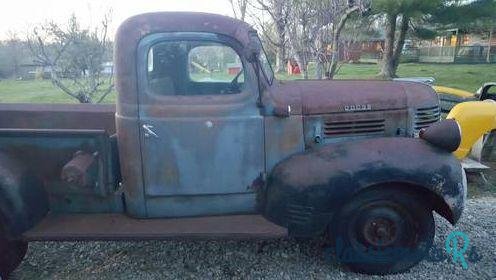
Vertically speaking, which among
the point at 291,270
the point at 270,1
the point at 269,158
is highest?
the point at 270,1

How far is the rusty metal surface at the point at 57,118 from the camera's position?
4.23 metres

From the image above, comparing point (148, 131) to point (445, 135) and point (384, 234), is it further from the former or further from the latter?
point (445, 135)

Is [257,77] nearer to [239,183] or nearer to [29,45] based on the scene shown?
[239,183]

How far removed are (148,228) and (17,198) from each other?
3.20ft

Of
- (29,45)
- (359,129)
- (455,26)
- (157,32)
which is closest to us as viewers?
(157,32)

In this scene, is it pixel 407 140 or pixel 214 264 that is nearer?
pixel 407 140

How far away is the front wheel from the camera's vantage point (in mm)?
3225

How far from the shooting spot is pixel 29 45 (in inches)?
316

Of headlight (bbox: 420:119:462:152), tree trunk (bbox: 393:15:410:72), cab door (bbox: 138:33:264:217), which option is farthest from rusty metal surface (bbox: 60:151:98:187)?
tree trunk (bbox: 393:15:410:72)

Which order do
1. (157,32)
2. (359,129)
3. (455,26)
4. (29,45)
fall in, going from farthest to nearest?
(455,26) → (29,45) → (359,129) → (157,32)

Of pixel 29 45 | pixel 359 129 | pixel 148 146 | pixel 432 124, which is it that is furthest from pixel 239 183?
pixel 29 45

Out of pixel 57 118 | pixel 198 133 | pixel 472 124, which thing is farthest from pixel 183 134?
pixel 472 124

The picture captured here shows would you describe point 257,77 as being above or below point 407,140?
above

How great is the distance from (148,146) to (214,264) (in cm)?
119
